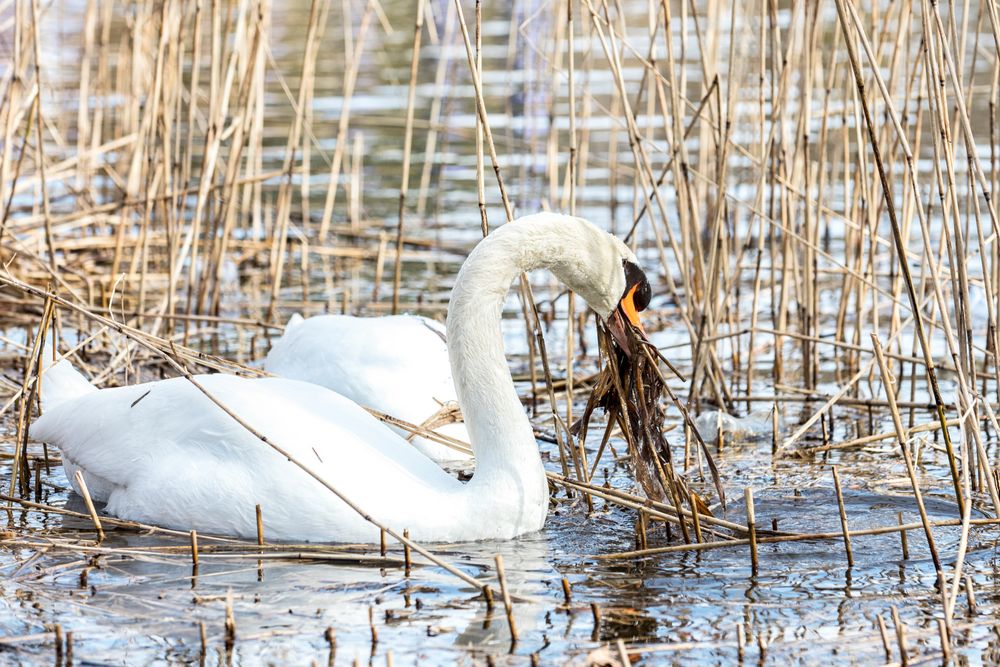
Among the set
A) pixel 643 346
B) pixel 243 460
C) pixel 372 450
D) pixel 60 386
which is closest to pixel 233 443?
pixel 243 460

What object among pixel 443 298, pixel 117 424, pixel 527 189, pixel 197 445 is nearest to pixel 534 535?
pixel 197 445

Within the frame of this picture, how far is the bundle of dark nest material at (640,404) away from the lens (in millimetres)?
4977

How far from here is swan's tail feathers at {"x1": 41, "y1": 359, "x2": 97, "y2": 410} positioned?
579 centimetres

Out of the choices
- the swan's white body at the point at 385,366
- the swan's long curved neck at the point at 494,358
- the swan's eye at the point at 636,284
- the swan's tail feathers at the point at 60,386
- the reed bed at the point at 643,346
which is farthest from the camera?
the swan's white body at the point at 385,366

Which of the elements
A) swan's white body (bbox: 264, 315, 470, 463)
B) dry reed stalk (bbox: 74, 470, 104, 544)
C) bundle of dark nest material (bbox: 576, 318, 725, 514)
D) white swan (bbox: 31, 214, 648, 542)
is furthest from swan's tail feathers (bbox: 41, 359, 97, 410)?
bundle of dark nest material (bbox: 576, 318, 725, 514)

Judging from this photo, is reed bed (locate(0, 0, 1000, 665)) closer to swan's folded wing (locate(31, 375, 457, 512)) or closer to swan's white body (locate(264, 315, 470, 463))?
swan's folded wing (locate(31, 375, 457, 512))

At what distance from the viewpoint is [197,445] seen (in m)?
4.99

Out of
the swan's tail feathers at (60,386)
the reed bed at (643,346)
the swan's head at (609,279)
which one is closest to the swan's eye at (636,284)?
the swan's head at (609,279)

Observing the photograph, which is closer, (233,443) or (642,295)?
(233,443)

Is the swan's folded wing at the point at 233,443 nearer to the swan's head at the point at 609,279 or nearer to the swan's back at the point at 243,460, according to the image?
the swan's back at the point at 243,460

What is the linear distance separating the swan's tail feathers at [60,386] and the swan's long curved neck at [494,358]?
1.66m

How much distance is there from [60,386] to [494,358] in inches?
73.9

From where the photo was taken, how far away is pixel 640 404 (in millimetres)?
5000

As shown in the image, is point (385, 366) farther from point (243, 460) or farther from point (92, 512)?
point (92, 512)
